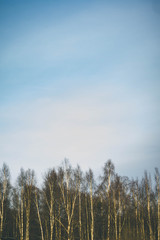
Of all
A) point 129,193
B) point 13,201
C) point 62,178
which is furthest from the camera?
point 129,193

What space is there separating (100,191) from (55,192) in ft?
19.9

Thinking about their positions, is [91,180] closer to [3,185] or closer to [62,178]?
[62,178]

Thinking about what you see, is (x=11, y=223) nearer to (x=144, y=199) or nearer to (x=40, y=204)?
(x=40, y=204)

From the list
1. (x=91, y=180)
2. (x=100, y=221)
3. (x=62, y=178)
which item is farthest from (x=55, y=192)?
(x=100, y=221)

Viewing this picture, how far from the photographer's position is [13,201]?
2828 cm

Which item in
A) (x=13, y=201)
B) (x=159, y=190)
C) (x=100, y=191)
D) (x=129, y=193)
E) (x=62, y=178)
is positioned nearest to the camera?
(x=62, y=178)

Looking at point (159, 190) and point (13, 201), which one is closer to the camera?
point (159, 190)

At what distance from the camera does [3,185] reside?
25312 millimetres

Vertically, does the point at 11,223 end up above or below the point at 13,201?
below

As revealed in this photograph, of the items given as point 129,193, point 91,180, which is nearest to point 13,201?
point 91,180

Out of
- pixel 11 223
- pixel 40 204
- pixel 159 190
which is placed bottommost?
pixel 11 223

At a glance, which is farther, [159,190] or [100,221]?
[100,221]

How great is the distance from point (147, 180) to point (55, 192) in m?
13.5

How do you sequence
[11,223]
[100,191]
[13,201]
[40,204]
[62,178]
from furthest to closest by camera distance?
1. [11,223]
2. [40,204]
3. [13,201]
4. [100,191]
5. [62,178]
